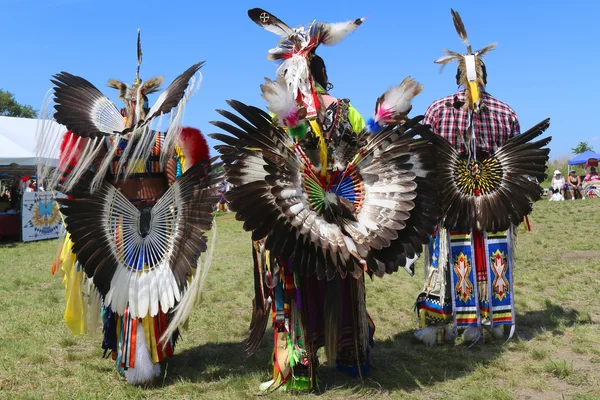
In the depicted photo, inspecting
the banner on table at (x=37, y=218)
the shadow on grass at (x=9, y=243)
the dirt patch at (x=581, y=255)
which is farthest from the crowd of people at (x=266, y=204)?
the banner on table at (x=37, y=218)

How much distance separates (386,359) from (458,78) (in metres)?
1.92

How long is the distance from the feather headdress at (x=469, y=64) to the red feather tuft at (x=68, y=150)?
7.93 feet

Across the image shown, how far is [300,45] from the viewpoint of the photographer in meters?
2.96

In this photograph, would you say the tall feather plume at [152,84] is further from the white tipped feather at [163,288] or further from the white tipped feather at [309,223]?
the white tipped feather at [309,223]

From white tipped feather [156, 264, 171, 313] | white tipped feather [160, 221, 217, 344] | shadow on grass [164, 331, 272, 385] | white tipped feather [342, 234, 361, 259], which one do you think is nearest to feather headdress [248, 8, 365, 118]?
white tipped feather [342, 234, 361, 259]

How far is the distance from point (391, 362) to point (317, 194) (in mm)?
1292

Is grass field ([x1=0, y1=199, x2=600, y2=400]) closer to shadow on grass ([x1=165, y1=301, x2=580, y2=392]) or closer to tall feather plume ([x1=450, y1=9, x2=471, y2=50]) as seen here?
shadow on grass ([x1=165, y1=301, x2=580, y2=392])

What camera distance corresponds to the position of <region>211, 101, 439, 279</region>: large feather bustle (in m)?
2.64

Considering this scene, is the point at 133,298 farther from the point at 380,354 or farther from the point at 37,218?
the point at 37,218

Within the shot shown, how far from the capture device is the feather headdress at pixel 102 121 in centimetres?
307

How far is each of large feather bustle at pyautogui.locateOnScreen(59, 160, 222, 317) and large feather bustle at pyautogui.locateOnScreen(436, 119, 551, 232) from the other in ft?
5.09

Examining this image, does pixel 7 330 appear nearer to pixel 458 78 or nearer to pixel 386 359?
pixel 386 359

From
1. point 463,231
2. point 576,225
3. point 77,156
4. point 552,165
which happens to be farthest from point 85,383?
point 552,165

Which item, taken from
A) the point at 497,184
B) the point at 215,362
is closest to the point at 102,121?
the point at 215,362
